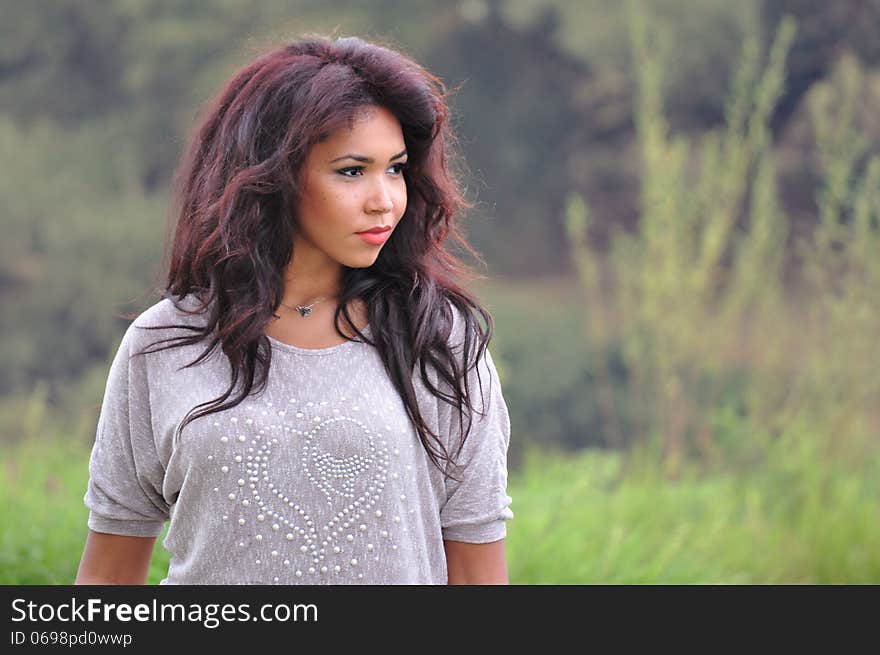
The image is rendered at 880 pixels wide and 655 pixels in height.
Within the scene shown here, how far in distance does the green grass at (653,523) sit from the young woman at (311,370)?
1.25 meters

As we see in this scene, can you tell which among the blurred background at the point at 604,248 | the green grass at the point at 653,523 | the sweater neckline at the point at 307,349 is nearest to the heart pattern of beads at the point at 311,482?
the sweater neckline at the point at 307,349

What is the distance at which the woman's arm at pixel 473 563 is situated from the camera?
5.45 feet

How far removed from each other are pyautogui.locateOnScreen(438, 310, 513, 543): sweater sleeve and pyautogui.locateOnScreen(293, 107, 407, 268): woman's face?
242 mm

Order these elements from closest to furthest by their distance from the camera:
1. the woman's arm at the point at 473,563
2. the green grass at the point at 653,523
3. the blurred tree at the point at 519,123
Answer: the woman's arm at the point at 473,563 < the green grass at the point at 653,523 < the blurred tree at the point at 519,123

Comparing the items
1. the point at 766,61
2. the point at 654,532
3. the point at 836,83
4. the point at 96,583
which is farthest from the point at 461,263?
the point at 766,61

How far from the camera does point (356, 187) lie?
1.60 meters

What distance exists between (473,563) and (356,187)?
0.55m

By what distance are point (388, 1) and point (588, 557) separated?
5.51 metres

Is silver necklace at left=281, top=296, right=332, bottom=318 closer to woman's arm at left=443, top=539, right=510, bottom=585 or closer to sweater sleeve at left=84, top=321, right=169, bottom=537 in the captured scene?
sweater sleeve at left=84, top=321, right=169, bottom=537

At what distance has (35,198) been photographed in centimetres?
731

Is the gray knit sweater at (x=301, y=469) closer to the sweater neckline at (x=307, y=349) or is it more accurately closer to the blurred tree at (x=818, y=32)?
the sweater neckline at (x=307, y=349)

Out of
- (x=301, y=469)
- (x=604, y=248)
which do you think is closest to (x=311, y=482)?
(x=301, y=469)

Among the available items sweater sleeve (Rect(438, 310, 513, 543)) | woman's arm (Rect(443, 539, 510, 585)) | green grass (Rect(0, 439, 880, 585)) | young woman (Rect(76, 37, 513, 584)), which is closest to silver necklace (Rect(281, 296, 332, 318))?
young woman (Rect(76, 37, 513, 584))

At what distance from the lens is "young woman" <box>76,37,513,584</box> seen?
5.13 ft
